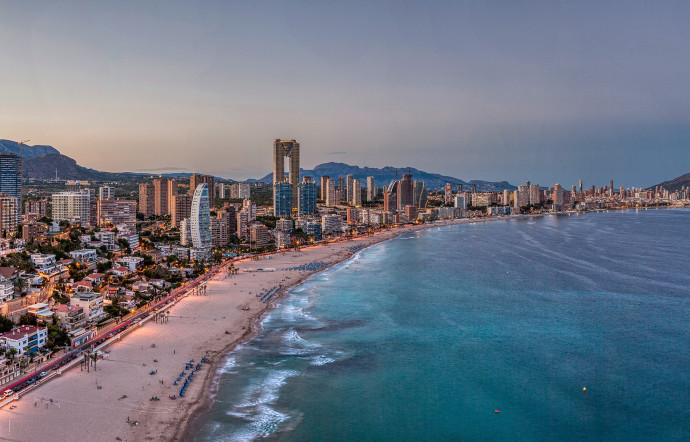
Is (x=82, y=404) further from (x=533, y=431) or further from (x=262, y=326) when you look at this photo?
(x=533, y=431)

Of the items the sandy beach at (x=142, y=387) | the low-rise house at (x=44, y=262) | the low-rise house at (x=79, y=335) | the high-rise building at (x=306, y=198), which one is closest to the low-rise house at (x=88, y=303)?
the low-rise house at (x=79, y=335)

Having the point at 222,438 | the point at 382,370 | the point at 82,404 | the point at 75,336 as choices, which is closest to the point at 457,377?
the point at 382,370

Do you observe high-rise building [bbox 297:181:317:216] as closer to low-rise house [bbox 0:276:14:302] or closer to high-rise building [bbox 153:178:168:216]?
high-rise building [bbox 153:178:168:216]

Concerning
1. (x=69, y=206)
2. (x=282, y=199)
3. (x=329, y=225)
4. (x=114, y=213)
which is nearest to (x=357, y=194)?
(x=282, y=199)

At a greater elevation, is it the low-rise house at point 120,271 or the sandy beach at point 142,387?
the low-rise house at point 120,271

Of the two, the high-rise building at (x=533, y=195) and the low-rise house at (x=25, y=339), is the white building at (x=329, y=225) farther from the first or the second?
the high-rise building at (x=533, y=195)
